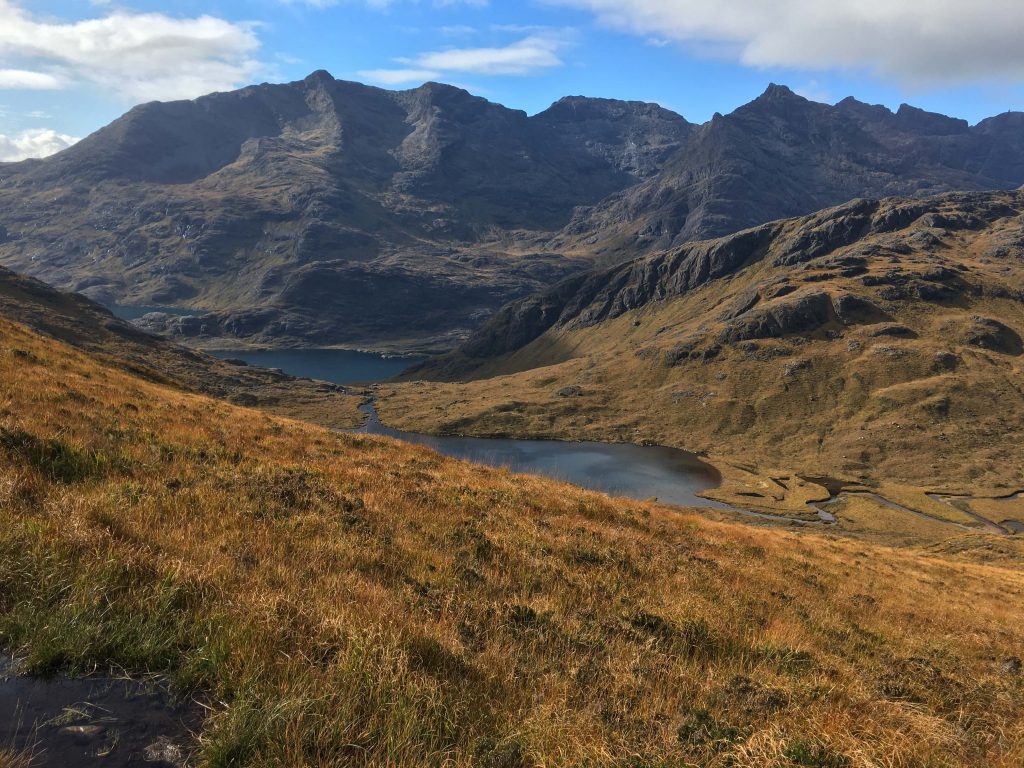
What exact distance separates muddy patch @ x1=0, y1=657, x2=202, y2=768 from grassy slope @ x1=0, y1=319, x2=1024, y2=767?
0.23 meters

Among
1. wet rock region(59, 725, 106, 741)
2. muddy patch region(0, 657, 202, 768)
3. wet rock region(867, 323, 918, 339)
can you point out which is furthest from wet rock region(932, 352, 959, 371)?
wet rock region(59, 725, 106, 741)

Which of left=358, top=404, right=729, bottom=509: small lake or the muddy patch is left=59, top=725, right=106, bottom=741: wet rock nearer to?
the muddy patch

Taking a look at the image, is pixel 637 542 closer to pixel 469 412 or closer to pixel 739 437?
pixel 739 437

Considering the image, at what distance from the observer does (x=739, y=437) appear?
6447 inches

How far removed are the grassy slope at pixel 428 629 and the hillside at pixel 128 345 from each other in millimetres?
145873

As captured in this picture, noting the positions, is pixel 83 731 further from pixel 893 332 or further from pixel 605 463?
pixel 893 332

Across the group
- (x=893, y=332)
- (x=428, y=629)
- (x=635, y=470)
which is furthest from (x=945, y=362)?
(x=428, y=629)

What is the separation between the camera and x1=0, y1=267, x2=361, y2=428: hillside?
144875 millimetres

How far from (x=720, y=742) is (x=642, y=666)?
1743 mm

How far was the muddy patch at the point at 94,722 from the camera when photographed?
3941mm

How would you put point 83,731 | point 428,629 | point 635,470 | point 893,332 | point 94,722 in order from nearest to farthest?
point 83,731
point 94,722
point 428,629
point 635,470
point 893,332

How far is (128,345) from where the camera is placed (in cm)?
16325

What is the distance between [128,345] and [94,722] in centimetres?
19457

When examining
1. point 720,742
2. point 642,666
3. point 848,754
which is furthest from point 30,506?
point 848,754
